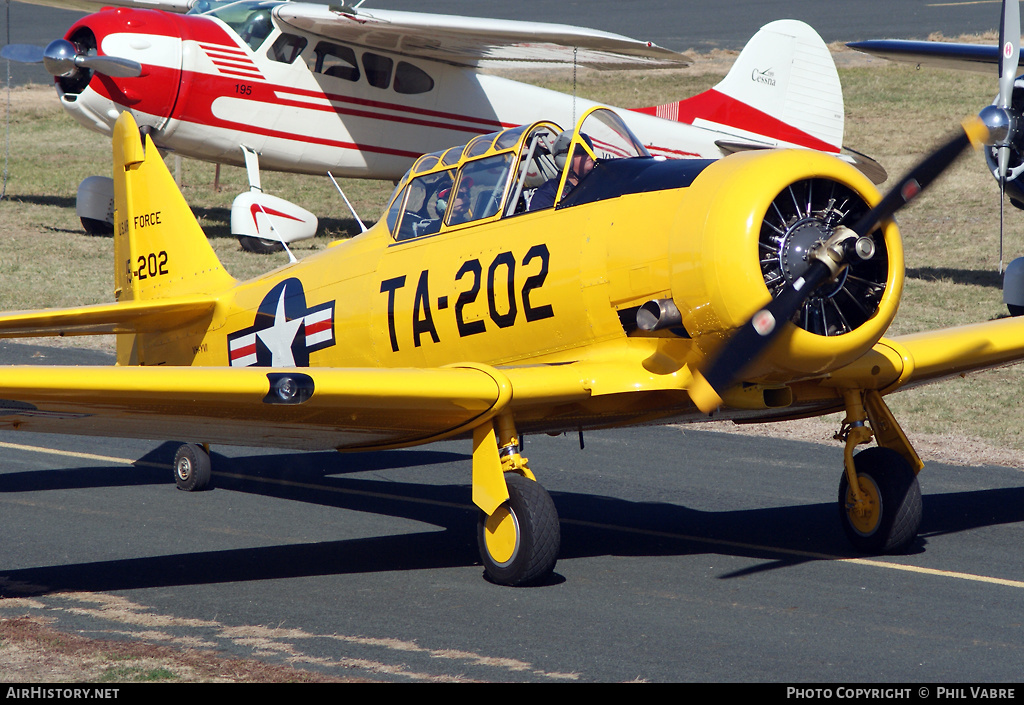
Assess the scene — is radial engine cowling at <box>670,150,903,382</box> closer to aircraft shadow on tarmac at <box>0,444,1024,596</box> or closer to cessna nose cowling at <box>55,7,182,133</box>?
aircraft shadow on tarmac at <box>0,444,1024,596</box>

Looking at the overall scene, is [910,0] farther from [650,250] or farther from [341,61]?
[650,250]

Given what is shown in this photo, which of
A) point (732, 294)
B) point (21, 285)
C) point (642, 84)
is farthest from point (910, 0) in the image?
point (732, 294)

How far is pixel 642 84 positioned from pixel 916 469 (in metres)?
29.5

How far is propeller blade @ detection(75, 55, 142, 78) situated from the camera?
19078 mm

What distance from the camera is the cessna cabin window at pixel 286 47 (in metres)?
20.5

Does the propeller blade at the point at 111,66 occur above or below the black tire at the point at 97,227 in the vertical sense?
above

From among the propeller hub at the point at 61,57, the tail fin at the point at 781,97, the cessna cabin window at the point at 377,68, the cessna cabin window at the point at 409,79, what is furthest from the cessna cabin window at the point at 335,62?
the tail fin at the point at 781,97

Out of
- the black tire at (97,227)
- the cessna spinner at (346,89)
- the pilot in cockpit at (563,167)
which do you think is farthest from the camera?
the black tire at (97,227)

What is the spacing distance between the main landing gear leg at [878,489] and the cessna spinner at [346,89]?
40.3ft

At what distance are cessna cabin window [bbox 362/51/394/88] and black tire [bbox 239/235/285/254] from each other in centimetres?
354

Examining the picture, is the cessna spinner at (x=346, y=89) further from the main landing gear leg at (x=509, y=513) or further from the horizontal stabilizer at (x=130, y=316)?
the main landing gear leg at (x=509, y=513)

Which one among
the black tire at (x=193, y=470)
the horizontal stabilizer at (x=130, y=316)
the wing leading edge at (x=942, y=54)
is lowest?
the black tire at (x=193, y=470)

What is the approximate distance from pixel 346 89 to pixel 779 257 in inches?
649

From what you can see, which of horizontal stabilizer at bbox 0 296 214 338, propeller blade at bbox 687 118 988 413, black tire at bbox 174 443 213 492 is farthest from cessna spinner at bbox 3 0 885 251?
propeller blade at bbox 687 118 988 413
